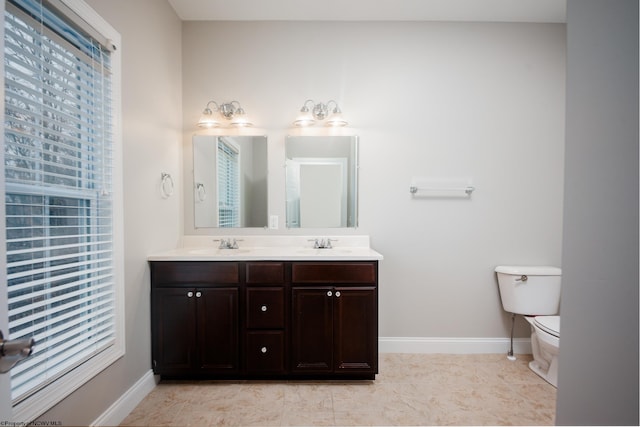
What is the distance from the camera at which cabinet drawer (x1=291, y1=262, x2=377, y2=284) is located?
201 cm

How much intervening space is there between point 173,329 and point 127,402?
441 millimetres

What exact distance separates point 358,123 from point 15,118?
2090 millimetres

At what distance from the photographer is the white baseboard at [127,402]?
1.55 m

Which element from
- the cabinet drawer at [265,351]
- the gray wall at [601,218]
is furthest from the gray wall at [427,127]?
the gray wall at [601,218]

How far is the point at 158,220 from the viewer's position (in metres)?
2.12

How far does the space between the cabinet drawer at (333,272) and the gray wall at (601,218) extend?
1.38 m

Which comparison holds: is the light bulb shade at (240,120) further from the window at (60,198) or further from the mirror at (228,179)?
the window at (60,198)

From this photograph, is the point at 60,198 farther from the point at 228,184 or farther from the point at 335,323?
the point at 335,323

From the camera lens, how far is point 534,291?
2309 millimetres

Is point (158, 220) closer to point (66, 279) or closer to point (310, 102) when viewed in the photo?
point (66, 279)

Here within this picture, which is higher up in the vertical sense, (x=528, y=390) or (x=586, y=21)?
(x=586, y=21)

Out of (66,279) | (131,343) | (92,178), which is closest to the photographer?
(66,279)

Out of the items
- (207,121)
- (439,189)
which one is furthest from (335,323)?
(207,121)

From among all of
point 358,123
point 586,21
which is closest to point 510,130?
point 358,123
